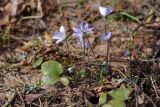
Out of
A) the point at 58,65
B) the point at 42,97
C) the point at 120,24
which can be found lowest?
the point at 42,97

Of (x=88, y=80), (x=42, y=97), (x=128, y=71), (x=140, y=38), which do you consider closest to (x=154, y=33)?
(x=140, y=38)

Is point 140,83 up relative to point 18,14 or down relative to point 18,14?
down

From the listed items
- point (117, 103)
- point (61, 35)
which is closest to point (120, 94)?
point (117, 103)

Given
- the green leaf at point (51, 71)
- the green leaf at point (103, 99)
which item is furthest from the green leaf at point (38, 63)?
the green leaf at point (103, 99)

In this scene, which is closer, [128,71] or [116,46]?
[128,71]

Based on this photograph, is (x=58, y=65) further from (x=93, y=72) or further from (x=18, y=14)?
(x=18, y=14)

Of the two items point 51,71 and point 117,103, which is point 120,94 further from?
point 51,71

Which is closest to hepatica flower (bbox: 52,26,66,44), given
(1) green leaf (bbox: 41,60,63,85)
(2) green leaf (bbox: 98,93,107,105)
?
(1) green leaf (bbox: 41,60,63,85)
